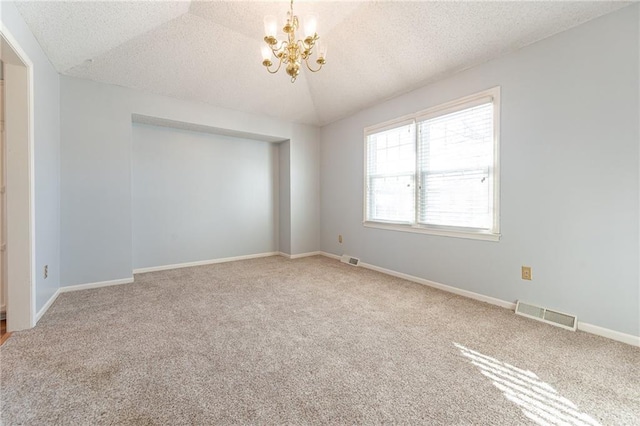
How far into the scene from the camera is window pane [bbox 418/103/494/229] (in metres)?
2.89

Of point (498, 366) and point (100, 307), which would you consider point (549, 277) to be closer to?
point (498, 366)

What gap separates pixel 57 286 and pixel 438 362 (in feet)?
12.7

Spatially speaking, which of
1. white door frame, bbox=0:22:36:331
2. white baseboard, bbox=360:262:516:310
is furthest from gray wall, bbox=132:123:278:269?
white baseboard, bbox=360:262:516:310

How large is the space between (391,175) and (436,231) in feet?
3.47

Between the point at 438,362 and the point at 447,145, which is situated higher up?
the point at 447,145

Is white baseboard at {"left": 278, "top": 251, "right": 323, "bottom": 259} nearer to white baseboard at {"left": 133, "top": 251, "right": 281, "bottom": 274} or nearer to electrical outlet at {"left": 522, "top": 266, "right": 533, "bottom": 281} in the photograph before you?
white baseboard at {"left": 133, "top": 251, "right": 281, "bottom": 274}

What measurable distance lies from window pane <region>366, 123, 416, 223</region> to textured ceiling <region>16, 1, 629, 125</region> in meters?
0.59

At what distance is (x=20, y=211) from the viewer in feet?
7.29

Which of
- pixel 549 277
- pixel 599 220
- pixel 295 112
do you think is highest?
pixel 295 112

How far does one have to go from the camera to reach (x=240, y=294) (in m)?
3.14

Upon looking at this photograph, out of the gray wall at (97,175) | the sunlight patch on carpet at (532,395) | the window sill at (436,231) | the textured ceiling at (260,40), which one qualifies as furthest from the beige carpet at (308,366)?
the textured ceiling at (260,40)

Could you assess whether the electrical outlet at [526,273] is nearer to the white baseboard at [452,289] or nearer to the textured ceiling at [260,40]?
the white baseboard at [452,289]

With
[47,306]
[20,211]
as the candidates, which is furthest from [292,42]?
[47,306]

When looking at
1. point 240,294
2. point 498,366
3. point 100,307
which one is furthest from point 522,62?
point 100,307
